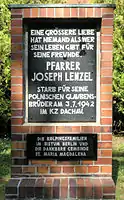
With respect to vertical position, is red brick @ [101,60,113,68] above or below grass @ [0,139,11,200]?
above

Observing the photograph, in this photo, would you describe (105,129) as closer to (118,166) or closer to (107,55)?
(107,55)

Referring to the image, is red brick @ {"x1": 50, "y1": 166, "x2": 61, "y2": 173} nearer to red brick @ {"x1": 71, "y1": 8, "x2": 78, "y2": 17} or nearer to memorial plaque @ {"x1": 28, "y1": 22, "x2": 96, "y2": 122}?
memorial plaque @ {"x1": 28, "y1": 22, "x2": 96, "y2": 122}

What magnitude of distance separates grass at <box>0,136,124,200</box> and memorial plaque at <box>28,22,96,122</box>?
4.14 feet

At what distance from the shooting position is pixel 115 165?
696 centimetres

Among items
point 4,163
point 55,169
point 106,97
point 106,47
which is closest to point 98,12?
point 106,47

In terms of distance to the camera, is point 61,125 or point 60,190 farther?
point 61,125

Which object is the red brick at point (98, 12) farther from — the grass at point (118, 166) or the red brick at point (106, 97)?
the grass at point (118, 166)

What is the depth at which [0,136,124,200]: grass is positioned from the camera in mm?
5500

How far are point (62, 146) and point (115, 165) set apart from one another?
2479 mm

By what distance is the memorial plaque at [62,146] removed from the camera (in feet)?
15.5

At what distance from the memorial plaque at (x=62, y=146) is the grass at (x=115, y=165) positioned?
0.80m

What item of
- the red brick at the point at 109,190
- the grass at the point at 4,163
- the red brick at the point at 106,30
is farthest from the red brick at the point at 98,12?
the grass at the point at 4,163

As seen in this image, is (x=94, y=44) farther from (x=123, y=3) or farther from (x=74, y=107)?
(x=123, y=3)

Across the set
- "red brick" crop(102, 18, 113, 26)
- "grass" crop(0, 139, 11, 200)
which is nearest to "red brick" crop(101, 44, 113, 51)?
"red brick" crop(102, 18, 113, 26)
